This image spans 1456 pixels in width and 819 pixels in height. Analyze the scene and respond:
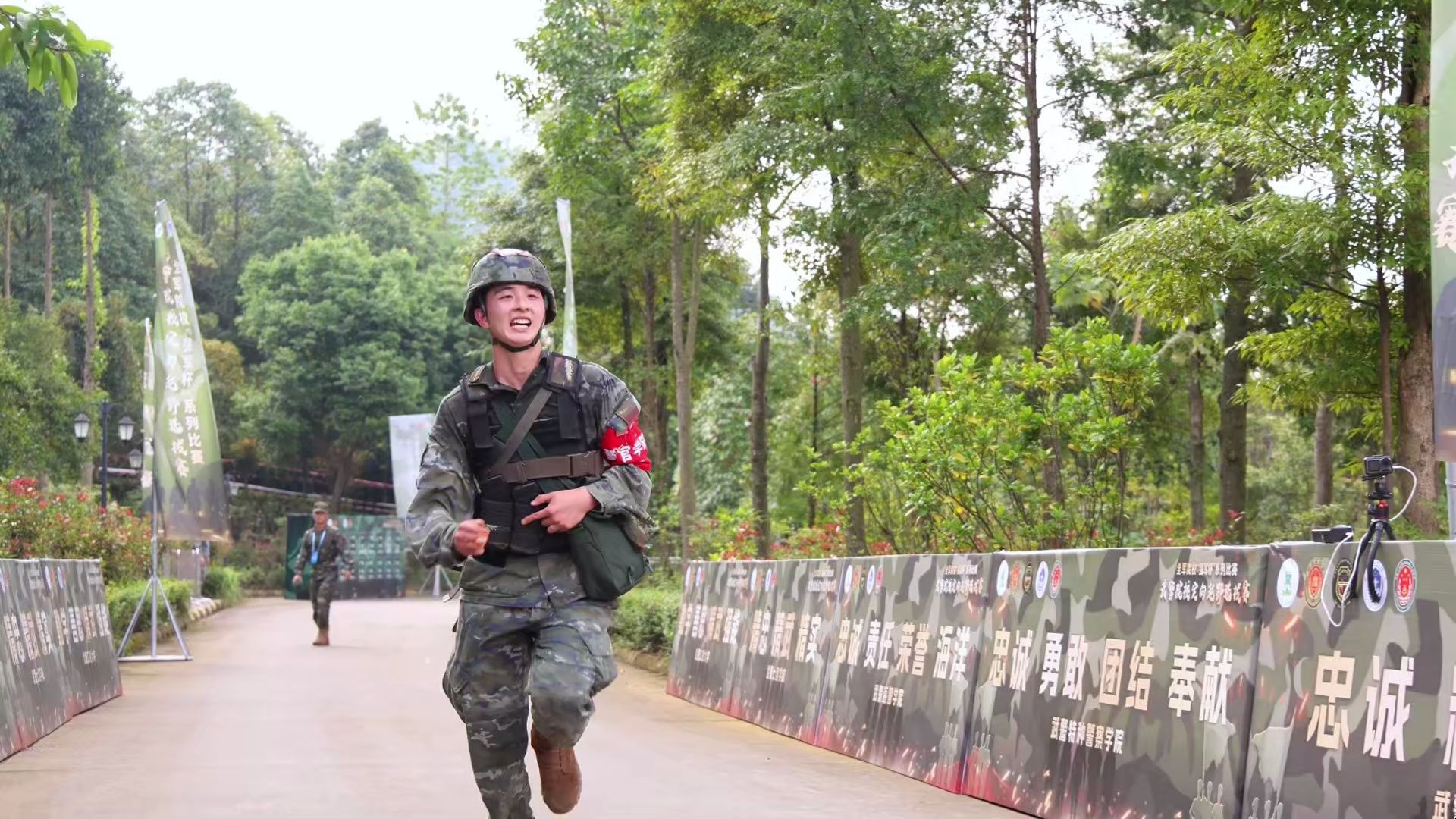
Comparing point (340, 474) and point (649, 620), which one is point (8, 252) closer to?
point (340, 474)

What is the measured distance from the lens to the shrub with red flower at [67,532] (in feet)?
72.2

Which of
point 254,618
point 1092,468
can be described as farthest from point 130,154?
point 1092,468

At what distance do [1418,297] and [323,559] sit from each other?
15228mm

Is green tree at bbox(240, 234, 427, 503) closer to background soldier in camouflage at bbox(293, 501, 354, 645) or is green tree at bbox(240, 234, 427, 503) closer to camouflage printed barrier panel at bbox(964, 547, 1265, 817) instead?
background soldier in camouflage at bbox(293, 501, 354, 645)

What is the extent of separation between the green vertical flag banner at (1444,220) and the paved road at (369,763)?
296 centimetres

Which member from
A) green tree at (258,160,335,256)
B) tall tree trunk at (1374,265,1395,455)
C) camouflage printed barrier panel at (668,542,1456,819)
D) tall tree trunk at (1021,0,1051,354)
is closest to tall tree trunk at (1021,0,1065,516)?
tall tree trunk at (1021,0,1051,354)

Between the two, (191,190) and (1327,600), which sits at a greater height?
(191,190)

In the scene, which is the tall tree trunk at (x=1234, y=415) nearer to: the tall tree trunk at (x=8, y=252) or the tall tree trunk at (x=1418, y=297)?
the tall tree trunk at (x=1418, y=297)

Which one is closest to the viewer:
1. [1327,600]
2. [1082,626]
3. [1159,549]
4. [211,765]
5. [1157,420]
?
[1327,600]

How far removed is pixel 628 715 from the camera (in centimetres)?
1405

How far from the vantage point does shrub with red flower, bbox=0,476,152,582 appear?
866 inches

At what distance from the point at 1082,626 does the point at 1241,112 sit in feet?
25.8

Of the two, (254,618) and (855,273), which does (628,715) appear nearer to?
(855,273)

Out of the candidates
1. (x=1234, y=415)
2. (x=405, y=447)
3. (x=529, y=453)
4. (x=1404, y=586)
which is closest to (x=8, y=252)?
(x=405, y=447)
